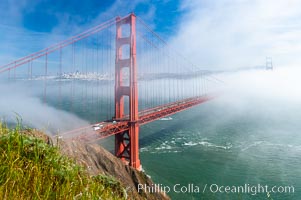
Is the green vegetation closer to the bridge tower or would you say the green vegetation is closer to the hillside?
the hillside

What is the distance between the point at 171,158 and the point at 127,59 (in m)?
11.4

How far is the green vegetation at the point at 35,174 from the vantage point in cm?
205

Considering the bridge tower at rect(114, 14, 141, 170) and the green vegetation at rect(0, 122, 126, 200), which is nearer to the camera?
the green vegetation at rect(0, 122, 126, 200)

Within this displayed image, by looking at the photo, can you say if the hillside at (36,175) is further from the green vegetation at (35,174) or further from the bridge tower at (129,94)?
the bridge tower at (129,94)

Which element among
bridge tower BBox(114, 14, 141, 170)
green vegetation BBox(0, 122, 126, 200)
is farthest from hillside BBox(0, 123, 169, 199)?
bridge tower BBox(114, 14, 141, 170)

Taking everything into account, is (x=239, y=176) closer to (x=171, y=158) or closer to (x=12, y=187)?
(x=171, y=158)

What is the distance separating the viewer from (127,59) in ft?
71.3

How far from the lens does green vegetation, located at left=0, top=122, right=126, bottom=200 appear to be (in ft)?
6.73

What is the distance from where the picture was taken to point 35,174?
229 centimetres

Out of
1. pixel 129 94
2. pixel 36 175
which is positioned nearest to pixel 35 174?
pixel 36 175

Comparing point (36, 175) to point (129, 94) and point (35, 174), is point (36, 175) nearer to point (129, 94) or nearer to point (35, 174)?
point (35, 174)

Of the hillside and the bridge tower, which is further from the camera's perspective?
the bridge tower

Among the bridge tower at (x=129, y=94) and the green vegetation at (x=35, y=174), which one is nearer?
the green vegetation at (x=35, y=174)

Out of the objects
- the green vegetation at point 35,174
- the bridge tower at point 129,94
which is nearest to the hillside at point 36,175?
the green vegetation at point 35,174
